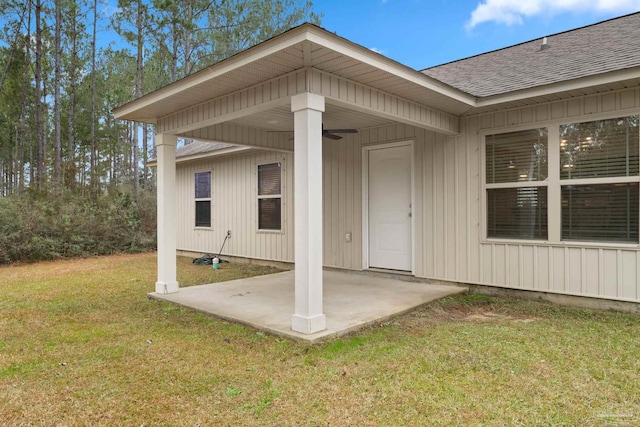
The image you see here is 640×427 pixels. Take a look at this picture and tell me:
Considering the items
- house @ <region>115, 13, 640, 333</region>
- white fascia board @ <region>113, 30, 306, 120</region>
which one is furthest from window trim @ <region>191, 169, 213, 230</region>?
white fascia board @ <region>113, 30, 306, 120</region>

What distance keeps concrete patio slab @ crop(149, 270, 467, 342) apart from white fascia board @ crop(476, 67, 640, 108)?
2352mm

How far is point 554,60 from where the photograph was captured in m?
4.96

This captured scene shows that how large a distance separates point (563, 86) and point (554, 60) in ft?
3.56

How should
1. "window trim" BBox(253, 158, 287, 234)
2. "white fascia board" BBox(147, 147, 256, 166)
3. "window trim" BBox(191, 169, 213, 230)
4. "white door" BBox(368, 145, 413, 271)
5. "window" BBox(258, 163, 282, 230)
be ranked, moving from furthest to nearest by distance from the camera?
"window trim" BBox(191, 169, 213, 230) → "white fascia board" BBox(147, 147, 256, 166) → "window" BBox(258, 163, 282, 230) → "window trim" BBox(253, 158, 287, 234) → "white door" BBox(368, 145, 413, 271)

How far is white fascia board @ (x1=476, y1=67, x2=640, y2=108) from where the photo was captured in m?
3.80

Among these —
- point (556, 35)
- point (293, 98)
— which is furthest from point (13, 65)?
point (556, 35)

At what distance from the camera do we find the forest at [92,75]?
31.4ft

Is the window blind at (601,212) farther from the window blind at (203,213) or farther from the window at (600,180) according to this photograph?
the window blind at (203,213)

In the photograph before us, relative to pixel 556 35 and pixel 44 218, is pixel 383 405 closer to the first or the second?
pixel 556 35

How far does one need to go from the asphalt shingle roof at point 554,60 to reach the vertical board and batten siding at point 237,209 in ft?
11.4

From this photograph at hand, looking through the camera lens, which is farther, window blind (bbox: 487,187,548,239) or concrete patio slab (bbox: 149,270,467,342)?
window blind (bbox: 487,187,548,239)

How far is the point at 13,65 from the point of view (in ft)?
47.2

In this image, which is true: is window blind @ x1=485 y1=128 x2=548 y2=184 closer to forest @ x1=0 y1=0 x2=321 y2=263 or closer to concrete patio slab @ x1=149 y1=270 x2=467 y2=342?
concrete patio slab @ x1=149 y1=270 x2=467 y2=342

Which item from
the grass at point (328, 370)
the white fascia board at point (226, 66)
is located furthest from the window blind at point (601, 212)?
the white fascia board at point (226, 66)
